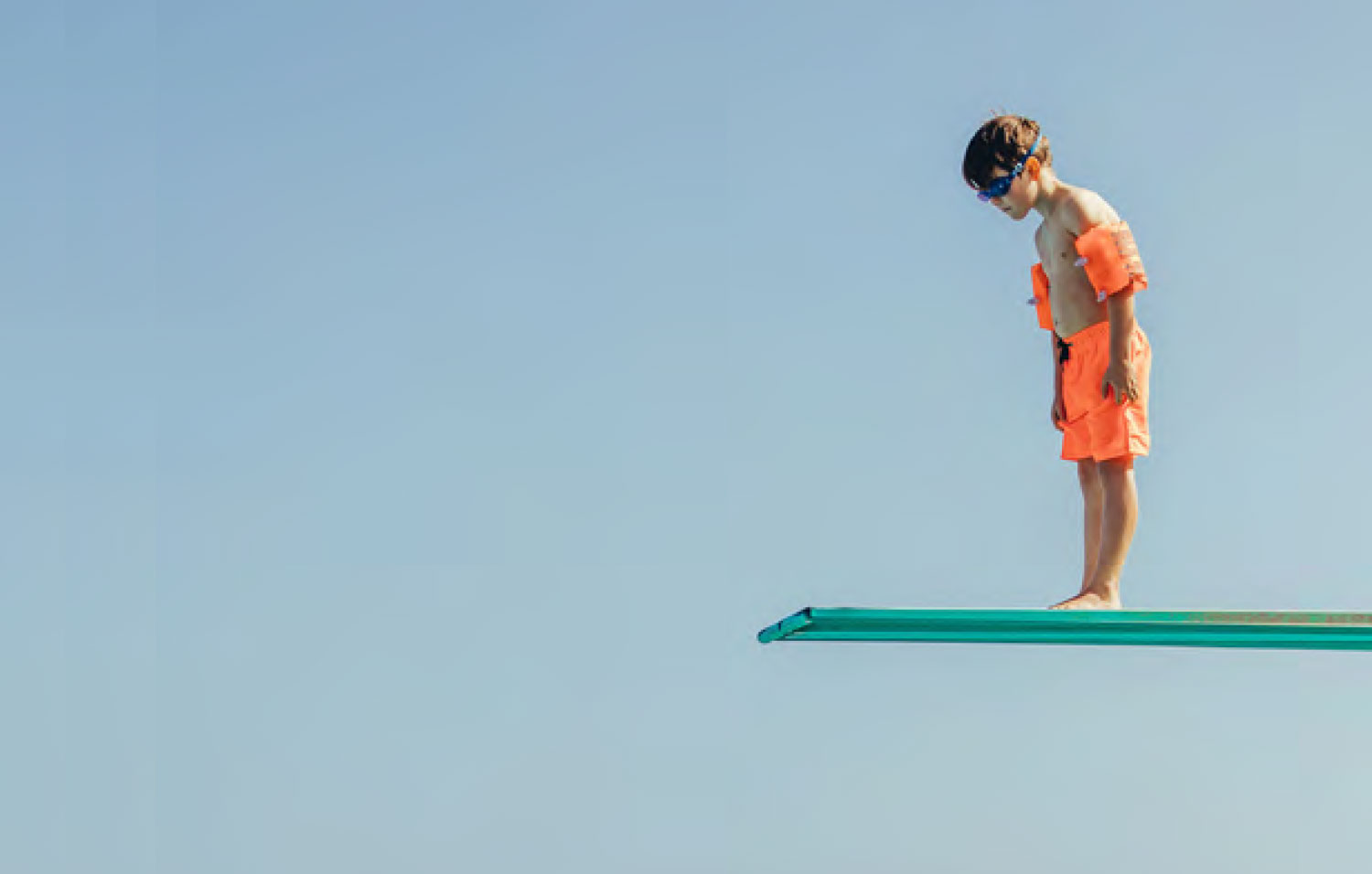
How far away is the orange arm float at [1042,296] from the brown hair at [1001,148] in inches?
19.4

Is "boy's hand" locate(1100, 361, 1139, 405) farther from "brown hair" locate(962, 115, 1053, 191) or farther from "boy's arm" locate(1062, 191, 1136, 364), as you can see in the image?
Answer: "brown hair" locate(962, 115, 1053, 191)

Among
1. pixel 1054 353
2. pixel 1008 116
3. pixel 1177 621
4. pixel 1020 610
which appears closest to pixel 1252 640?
pixel 1177 621

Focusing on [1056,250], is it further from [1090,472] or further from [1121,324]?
[1090,472]

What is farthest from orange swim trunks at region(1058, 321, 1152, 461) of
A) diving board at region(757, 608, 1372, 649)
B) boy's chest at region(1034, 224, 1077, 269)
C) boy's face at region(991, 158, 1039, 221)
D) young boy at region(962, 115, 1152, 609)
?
diving board at region(757, 608, 1372, 649)

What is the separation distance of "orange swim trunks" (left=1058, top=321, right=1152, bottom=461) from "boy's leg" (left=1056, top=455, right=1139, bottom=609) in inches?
3.1

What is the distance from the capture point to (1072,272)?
835 centimetres

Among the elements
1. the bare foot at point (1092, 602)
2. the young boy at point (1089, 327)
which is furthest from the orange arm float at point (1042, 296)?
the bare foot at point (1092, 602)

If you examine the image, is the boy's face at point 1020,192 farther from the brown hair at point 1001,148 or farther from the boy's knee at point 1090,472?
the boy's knee at point 1090,472

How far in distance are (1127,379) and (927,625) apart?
66.7 inches

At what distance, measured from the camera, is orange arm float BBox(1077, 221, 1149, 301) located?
8109 millimetres

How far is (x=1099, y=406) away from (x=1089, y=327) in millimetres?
356

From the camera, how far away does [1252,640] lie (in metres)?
7.06

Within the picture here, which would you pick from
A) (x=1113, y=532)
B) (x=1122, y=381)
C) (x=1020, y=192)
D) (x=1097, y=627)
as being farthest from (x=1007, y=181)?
(x=1097, y=627)

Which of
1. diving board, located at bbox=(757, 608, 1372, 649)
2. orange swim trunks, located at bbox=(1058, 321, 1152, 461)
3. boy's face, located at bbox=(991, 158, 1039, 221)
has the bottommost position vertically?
diving board, located at bbox=(757, 608, 1372, 649)
